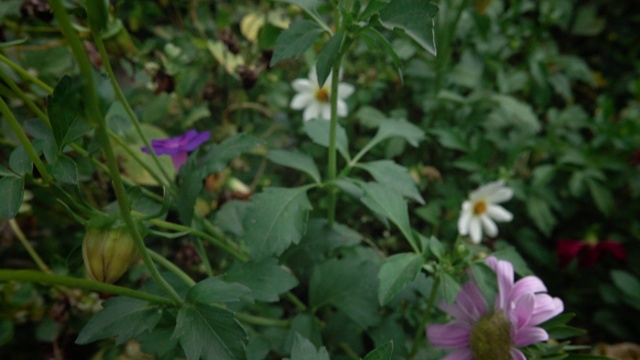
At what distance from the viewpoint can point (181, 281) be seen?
602mm

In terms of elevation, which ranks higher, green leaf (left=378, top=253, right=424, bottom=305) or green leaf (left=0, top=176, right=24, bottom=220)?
green leaf (left=0, top=176, right=24, bottom=220)

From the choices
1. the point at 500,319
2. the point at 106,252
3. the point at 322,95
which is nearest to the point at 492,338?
the point at 500,319

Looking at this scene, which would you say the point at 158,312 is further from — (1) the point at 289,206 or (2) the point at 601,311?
(2) the point at 601,311

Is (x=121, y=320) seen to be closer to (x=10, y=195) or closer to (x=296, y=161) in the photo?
(x=10, y=195)

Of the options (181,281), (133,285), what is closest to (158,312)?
(181,281)

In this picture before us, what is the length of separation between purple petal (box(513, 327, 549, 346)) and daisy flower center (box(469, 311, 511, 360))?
2cm

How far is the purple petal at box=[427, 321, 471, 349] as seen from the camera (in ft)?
2.11

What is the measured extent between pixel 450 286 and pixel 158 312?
35cm

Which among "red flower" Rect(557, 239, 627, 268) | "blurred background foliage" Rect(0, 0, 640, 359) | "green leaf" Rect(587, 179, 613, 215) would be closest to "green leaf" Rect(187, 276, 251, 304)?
"blurred background foliage" Rect(0, 0, 640, 359)

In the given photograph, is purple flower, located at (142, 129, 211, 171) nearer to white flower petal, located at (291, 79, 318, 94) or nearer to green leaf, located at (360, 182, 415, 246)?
green leaf, located at (360, 182, 415, 246)

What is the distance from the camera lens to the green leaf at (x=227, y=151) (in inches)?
25.3

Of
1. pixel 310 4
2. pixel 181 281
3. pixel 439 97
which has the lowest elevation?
pixel 181 281

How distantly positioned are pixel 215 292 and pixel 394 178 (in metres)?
0.33

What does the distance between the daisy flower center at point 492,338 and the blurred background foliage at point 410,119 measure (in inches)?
19.6
